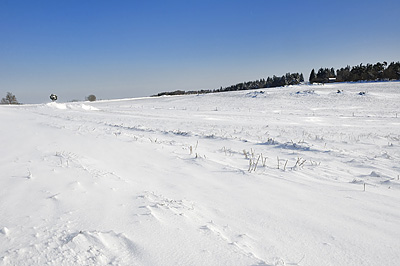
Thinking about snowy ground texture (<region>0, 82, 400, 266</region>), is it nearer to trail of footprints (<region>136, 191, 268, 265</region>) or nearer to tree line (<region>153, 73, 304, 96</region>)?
trail of footprints (<region>136, 191, 268, 265</region>)

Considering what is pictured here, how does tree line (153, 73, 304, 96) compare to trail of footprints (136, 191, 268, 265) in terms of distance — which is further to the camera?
tree line (153, 73, 304, 96)

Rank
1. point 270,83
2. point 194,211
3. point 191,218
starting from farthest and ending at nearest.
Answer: point 270,83 < point 194,211 < point 191,218

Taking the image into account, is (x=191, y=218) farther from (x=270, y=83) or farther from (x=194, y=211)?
(x=270, y=83)

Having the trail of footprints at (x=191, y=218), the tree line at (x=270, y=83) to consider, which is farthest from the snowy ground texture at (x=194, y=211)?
the tree line at (x=270, y=83)

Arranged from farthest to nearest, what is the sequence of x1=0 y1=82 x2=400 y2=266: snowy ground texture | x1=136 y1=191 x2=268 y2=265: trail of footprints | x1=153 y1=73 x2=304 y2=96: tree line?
x1=153 y1=73 x2=304 y2=96: tree line
x1=136 y1=191 x2=268 y2=265: trail of footprints
x1=0 y1=82 x2=400 y2=266: snowy ground texture

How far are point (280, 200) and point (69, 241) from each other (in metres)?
2.01

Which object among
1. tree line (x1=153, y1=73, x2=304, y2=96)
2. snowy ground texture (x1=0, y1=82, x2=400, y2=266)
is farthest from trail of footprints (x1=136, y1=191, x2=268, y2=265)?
tree line (x1=153, y1=73, x2=304, y2=96)

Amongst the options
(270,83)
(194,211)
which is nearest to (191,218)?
(194,211)

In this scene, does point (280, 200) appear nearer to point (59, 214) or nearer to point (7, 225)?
point (59, 214)

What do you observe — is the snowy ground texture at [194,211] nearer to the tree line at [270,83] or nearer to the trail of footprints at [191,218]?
the trail of footprints at [191,218]

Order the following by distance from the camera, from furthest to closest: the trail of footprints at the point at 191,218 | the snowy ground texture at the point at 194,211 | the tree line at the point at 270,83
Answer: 1. the tree line at the point at 270,83
2. the trail of footprints at the point at 191,218
3. the snowy ground texture at the point at 194,211

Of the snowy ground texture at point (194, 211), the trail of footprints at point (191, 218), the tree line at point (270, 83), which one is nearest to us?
the snowy ground texture at point (194, 211)

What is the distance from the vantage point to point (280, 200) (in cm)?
249

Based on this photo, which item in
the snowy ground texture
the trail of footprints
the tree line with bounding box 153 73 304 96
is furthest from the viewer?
the tree line with bounding box 153 73 304 96
